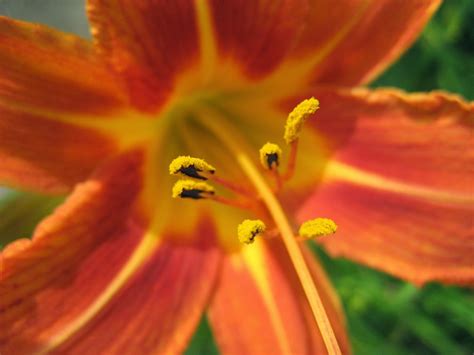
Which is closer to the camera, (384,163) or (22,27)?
(22,27)

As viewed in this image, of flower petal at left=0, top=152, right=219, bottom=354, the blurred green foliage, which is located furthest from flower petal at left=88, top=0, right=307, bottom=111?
the blurred green foliage

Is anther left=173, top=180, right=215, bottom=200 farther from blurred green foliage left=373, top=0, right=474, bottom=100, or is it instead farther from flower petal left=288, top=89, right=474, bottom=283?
blurred green foliage left=373, top=0, right=474, bottom=100

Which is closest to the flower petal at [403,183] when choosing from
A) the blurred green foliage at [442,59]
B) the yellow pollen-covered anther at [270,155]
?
the yellow pollen-covered anther at [270,155]

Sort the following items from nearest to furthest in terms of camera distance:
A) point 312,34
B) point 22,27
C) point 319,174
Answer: point 22,27 → point 312,34 → point 319,174

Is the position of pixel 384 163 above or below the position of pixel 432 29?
below

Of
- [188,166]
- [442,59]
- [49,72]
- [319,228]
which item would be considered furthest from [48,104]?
[442,59]

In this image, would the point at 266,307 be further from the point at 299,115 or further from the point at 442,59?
the point at 442,59

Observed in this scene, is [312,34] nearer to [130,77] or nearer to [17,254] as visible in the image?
[130,77]

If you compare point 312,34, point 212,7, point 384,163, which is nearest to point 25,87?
point 212,7
